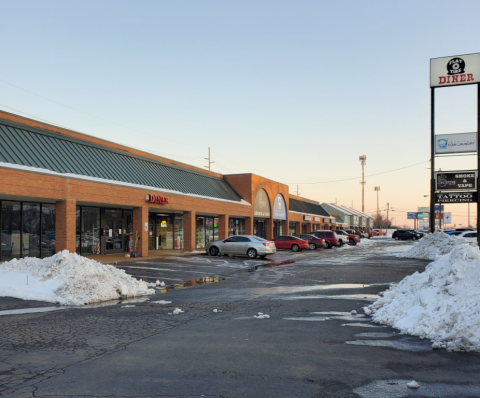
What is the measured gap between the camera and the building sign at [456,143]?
2888cm

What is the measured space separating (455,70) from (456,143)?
4732mm

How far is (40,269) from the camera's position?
12.9 meters

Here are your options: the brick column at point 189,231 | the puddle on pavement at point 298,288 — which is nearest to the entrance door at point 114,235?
the brick column at point 189,231

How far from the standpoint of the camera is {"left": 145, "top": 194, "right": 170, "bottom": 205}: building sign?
27413 mm

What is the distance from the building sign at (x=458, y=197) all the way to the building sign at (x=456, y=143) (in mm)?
3027

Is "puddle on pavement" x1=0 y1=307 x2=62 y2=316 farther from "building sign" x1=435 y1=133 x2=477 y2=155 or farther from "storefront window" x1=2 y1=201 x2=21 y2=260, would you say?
"building sign" x1=435 y1=133 x2=477 y2=155

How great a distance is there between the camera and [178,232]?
3619 cm

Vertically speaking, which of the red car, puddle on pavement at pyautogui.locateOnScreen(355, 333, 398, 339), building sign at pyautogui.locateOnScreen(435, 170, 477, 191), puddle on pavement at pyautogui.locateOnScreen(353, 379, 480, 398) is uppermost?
building sign at pyautogui.locateOnScreen(435, 170, 477, 191)

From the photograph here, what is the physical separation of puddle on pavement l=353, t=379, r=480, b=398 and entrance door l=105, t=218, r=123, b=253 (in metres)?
25.5

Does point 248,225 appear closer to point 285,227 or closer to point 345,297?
point 285,227

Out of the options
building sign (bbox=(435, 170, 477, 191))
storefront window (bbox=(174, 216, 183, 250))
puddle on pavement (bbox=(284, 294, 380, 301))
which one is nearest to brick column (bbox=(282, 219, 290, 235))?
storefront window (bbox=(174, 216, 183, 250))

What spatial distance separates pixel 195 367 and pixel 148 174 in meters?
25.3

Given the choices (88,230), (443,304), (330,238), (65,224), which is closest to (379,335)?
(443,304)

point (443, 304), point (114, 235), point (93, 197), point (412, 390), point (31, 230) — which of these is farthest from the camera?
point (114, 235)
